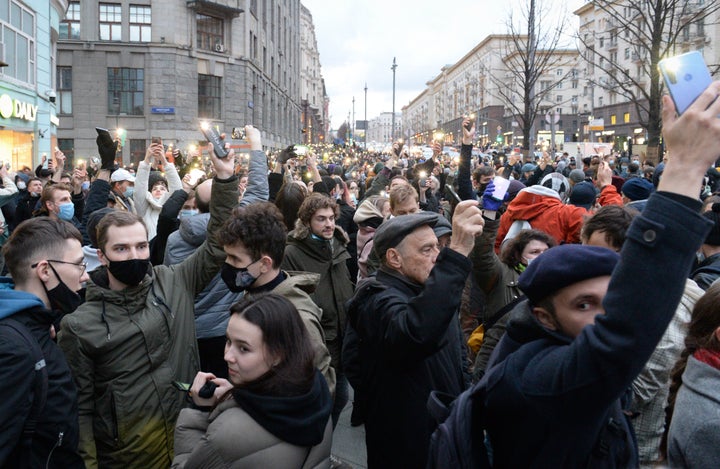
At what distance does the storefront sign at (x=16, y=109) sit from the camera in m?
18.2

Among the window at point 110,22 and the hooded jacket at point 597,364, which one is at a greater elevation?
the window at point 110,22

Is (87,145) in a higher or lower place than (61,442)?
higher

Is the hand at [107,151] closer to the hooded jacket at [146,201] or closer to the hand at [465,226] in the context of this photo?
the hooded jacket at [146,201]

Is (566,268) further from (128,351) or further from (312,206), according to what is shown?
(312,206)

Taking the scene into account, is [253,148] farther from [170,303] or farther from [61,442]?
[61,442]

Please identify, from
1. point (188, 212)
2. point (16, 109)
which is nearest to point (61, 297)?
point (188, 212)

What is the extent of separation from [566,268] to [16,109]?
22.1m

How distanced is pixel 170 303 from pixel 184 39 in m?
36.4

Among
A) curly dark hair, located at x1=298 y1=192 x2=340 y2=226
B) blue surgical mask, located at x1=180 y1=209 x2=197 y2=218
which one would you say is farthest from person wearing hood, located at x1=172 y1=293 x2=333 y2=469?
blue surgical mask, located at x1=180 y1=209 x2=197 y2=218

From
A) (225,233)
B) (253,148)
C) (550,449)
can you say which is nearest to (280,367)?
(550,449)

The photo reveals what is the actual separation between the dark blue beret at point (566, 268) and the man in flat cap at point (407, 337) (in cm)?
66

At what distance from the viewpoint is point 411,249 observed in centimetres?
299

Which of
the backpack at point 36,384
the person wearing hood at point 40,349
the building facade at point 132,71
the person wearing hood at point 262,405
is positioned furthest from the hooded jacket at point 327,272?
the building facade at point 132,71

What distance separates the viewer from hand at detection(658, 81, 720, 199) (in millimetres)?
1382
